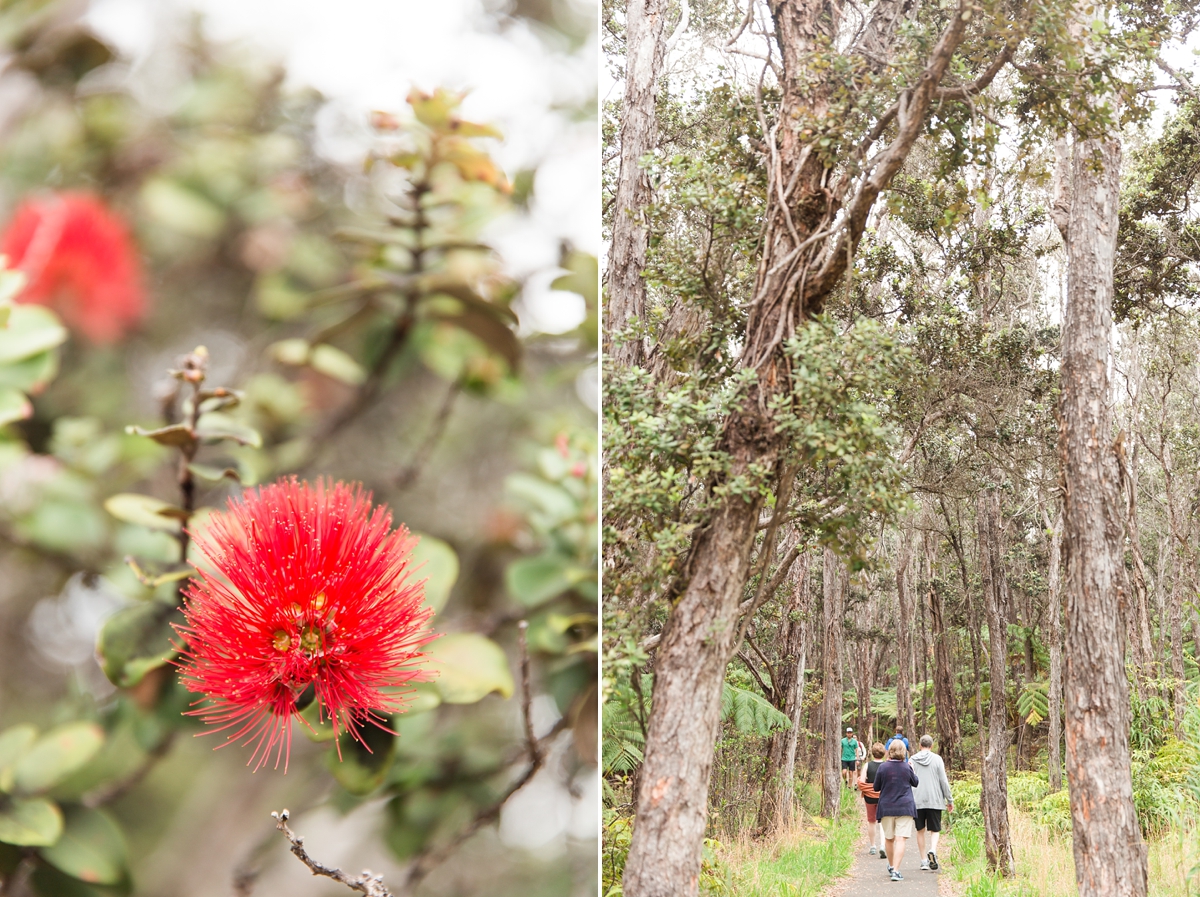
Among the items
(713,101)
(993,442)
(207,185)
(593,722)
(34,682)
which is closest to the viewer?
(34,682)

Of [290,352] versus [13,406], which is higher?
[290,352]

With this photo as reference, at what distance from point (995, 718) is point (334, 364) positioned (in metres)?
5.59

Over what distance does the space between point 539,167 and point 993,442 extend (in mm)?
4116

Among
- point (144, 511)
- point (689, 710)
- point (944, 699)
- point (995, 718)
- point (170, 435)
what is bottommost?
point (944, 699)

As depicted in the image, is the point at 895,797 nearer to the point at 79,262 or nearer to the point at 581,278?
the point at 581,278

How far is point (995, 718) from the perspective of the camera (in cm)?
554

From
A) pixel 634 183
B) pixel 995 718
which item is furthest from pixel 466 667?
pixel 995 718

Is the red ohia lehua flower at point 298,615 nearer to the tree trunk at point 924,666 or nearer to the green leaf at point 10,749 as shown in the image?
the green leaf at point 10,749

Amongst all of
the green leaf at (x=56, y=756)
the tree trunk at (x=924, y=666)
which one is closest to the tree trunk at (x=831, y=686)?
the tree trunk at (x=924, y=666)

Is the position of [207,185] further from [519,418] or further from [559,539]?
[559,539]

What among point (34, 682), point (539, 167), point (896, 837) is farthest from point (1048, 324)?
→ point (34, 682)

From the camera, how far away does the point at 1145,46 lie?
2.52 meters

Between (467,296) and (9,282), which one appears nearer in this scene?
(9,282)

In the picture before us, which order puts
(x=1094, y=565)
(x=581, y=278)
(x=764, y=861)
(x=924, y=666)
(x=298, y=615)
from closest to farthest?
(x=298, y=615), (x=581, y=278), (x=1094, y=565), (x=764, y=861), (x=924, y=666)
